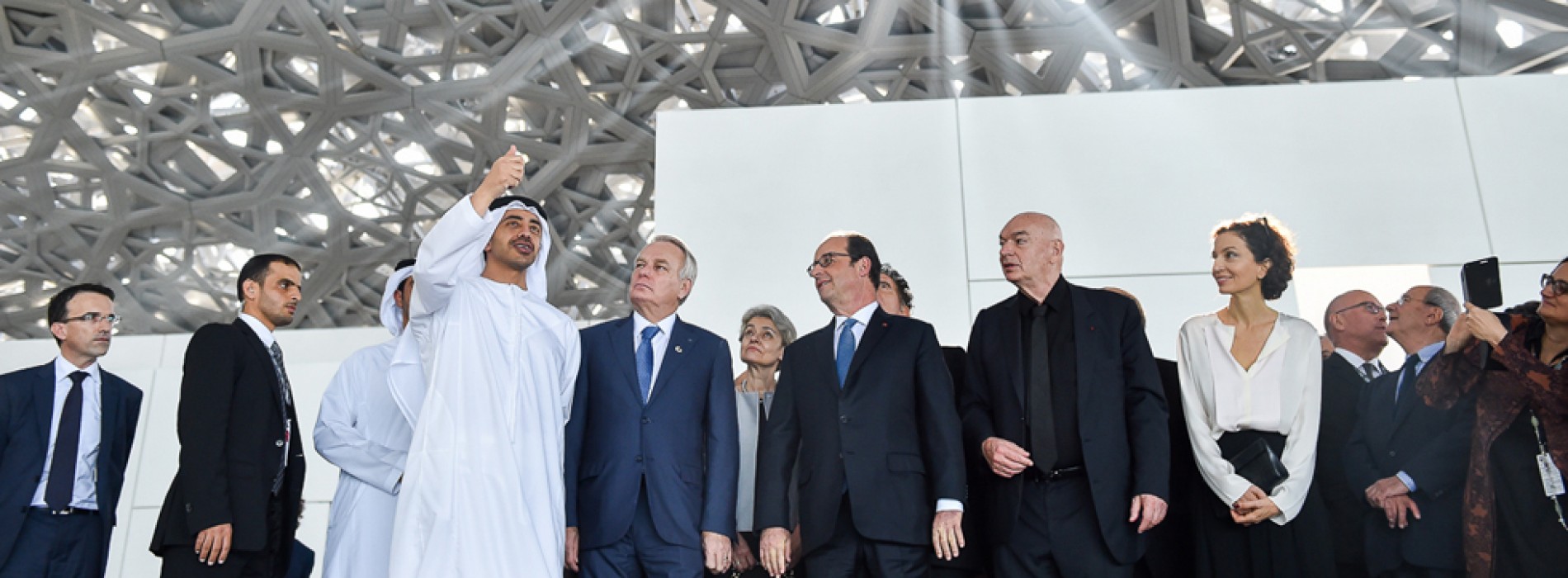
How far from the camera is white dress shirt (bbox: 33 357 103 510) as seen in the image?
354cm

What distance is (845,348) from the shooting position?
3.07 metres

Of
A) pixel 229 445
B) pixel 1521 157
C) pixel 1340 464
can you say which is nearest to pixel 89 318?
pixel 229 445

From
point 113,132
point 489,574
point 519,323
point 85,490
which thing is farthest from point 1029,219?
point 113,132

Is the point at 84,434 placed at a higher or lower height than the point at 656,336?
lower

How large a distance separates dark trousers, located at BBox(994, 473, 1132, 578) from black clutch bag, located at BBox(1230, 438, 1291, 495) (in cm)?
46

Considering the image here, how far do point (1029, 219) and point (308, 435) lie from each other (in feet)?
19.4

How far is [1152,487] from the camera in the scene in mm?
2709

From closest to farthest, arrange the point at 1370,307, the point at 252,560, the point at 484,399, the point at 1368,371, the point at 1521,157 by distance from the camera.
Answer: the point at 484,399 < the point at 252,560 < the point at 1368,371 < the point at 1370,307 < the point at 1521,157

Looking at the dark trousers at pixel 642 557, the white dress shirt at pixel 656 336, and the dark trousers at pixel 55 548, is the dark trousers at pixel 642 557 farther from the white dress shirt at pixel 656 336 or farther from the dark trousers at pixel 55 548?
the dark trousers at pixel 55 548

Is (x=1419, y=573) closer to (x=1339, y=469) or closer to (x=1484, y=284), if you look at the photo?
(x=1339, y=469)

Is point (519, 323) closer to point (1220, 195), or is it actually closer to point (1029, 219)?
point (1029, 219)

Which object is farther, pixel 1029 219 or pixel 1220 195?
pixel 1220 195

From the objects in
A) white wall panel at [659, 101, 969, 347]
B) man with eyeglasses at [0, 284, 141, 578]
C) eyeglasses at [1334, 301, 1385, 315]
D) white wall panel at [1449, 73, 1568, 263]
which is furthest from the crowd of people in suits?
white wall panel at [1449, 73, 1568, 263]

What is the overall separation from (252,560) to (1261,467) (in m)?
2.79
